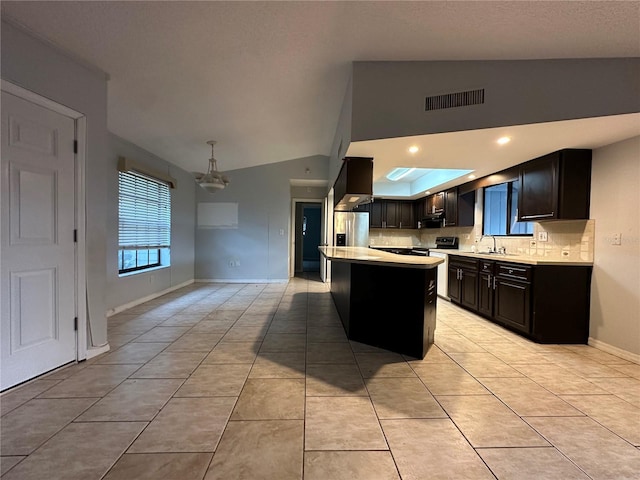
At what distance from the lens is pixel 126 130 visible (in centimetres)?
397

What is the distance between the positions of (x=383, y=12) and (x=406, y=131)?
0.94 m

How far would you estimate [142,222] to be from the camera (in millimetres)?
4762

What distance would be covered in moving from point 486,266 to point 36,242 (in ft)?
15.5

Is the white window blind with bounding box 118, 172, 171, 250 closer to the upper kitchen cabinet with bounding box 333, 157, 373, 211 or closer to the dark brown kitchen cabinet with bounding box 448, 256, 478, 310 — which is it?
the upper kitchen cabinet with bounding box 333, 157, 373, 211

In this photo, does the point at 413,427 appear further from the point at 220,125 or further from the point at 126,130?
the point at 126,130

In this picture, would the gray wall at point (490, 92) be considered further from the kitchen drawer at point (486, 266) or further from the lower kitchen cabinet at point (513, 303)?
the kitchen drawer at point (486, 266)

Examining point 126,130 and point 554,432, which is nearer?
point 554,432

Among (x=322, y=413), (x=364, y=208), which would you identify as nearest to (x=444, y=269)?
(x=364, y=208)

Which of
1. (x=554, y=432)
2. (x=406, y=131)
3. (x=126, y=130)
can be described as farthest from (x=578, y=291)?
(x=126, y=130)

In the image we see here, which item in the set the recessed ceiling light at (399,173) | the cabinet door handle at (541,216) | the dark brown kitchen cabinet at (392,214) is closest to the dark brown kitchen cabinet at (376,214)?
the dark brown kitchen cabinet at (392,214)

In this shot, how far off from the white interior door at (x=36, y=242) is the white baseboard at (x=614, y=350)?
16.3 feet

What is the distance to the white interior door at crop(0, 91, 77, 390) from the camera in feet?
6.82

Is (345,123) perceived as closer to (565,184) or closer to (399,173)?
(565,184)

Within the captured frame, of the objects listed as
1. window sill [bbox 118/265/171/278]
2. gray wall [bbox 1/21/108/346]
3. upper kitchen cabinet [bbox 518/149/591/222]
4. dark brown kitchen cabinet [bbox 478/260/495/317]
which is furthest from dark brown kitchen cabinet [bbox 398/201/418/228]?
gray wall [bbox 1/21/108/346]
